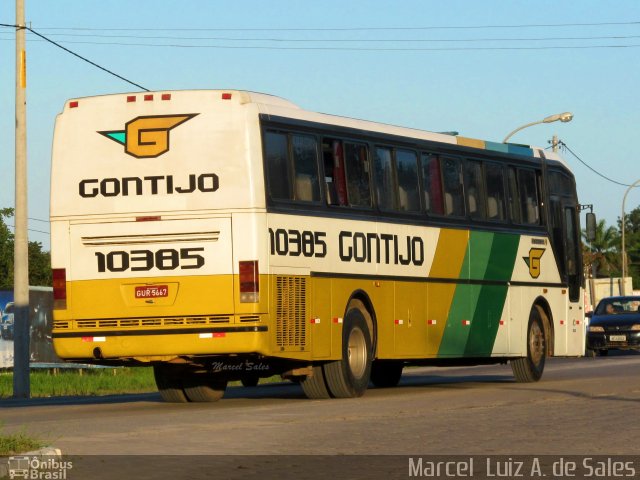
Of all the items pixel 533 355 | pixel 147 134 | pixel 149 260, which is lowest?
pixel 533 355

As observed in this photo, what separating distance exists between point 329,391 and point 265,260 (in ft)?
9.15

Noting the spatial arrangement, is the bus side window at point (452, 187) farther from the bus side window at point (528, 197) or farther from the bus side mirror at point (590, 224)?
the bus side mirror at point (590, 224)

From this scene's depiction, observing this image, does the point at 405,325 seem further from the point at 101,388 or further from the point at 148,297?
the point at 101,388

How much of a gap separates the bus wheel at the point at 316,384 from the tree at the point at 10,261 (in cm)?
5019

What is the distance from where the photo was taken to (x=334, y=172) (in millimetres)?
19922

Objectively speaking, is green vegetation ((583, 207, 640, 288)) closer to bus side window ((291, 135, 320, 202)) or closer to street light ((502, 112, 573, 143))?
street light ((502, 112, 573, 143))

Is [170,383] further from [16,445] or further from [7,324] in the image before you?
[7,324]

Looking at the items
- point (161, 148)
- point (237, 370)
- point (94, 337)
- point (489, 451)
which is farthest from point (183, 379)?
point (489, 451)

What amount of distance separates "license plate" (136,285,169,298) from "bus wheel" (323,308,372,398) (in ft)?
8.87

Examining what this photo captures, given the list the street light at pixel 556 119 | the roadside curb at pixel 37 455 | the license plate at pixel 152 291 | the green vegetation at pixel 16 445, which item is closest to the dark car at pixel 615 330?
the street light at pixel 556 119

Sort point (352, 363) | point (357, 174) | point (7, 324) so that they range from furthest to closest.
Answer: point (7, 324), point (357, 174), point (352, 363)

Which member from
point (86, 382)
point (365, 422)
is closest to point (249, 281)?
point (365, 422)

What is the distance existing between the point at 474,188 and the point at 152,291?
6905mm

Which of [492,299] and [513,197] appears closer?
[492,299]
